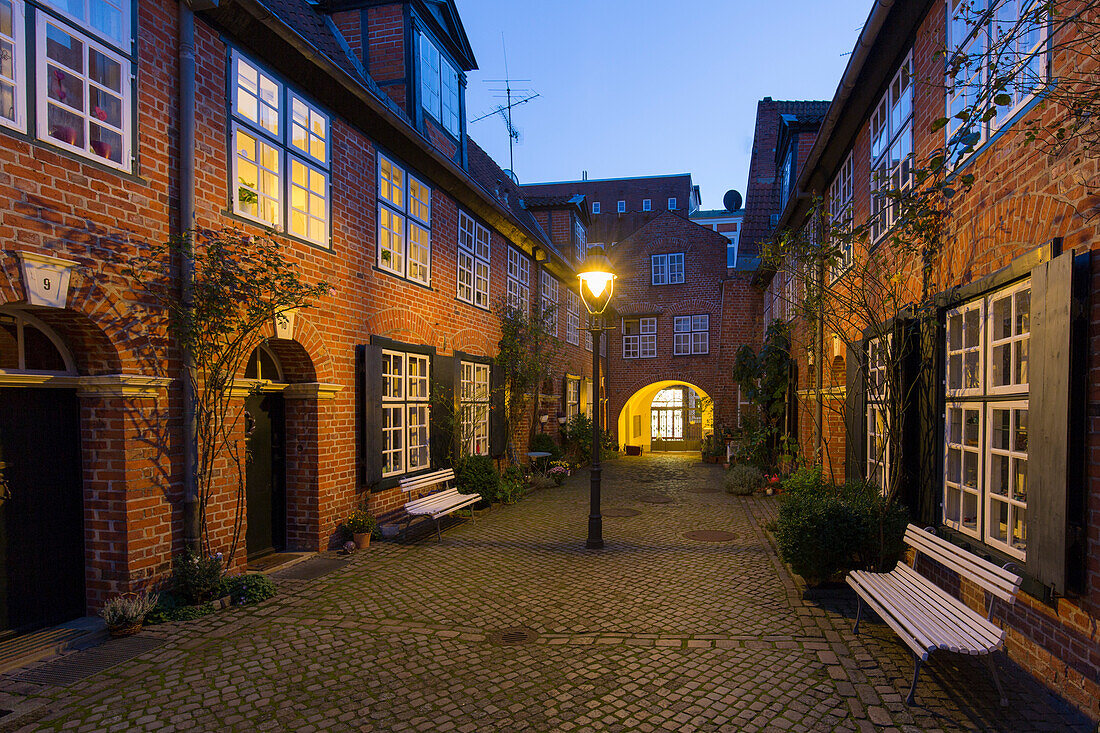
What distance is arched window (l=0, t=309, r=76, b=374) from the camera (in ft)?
15.4

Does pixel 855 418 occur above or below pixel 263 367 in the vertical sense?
below

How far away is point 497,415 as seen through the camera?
12695 millimetres

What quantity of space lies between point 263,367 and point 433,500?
2.87 metres

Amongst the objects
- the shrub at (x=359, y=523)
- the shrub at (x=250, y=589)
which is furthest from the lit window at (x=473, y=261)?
the shrub at (x=250, y=589)

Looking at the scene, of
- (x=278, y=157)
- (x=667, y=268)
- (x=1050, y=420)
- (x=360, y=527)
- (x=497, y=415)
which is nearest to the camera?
(x=1050, y=420)

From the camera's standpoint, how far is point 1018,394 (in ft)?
13.8

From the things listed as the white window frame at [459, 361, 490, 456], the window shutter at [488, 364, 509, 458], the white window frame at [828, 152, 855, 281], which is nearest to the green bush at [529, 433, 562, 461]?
the window shutter at [488, 364, 509, 458]

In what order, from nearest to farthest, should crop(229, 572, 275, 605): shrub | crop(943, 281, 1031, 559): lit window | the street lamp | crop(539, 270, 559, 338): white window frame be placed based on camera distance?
1. crop(943, 281, 1031, 559): lit window
2. crop(229, 572, 275, 605): shrub
3. the street lamp
4. crop(539, 270, 559, 338): white window frame

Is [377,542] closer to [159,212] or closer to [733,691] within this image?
[159,212]

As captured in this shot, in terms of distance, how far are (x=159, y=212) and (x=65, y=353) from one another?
137cm

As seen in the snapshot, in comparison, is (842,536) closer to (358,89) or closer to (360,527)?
(360,527)

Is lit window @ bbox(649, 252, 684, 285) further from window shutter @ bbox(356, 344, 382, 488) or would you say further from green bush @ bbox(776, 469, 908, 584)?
green bush @ bbox(776, 469, 908, 584)

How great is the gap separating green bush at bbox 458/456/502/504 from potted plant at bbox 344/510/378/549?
2701 millimetres

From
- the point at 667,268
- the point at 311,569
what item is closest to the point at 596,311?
the point at 311,569
